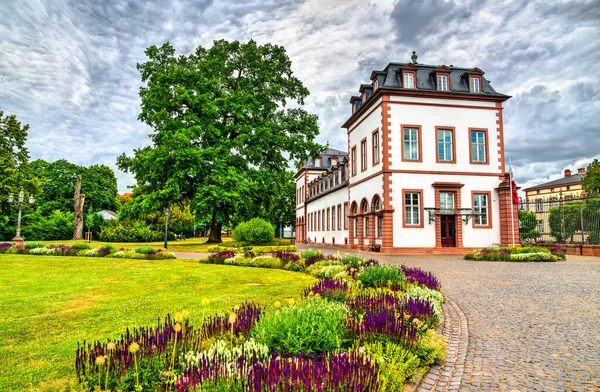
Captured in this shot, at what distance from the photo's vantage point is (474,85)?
2805 cm

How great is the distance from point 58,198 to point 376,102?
5017 cm

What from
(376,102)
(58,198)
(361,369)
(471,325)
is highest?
(376,102)

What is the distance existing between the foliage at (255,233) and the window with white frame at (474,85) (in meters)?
18.0

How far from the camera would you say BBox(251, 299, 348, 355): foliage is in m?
4.00

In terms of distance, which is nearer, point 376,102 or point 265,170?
point 376,102

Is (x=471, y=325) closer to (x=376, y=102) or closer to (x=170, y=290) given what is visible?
(x=170, y=290)

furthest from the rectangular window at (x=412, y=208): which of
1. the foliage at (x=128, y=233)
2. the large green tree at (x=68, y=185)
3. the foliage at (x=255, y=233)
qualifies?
the large green tree at (x=68, y=185)

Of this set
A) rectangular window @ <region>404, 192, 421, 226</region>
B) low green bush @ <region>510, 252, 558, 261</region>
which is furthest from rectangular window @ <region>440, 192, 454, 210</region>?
low green bush @ <region>510, 252, 558, 261</region>

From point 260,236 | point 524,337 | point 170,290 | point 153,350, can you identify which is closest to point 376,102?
point 260,236

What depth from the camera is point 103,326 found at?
5.94 m

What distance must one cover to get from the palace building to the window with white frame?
7 centimetres

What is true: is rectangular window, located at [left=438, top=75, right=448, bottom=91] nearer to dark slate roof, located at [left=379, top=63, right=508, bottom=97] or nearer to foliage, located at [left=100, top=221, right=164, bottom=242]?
dark slate roof, located at [left=379, top=63, right=508, bottom=97]

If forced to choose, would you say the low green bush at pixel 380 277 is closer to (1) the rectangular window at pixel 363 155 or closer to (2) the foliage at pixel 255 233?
(2) the foliage at pixel 255 233

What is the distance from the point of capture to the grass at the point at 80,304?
4348mm
